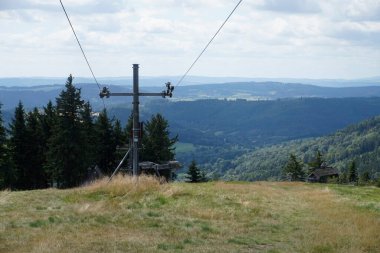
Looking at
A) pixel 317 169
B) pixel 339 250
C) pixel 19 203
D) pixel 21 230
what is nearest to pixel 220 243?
pixel 339 250

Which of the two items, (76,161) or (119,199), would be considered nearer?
(119,199)

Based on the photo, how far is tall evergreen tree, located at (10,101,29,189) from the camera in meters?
54.4

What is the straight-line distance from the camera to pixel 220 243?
11656 mm

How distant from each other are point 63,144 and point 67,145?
1.40 feet

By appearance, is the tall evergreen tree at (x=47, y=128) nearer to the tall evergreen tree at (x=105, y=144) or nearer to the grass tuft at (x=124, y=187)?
the tall evergreen tree at (x=105, y=144)

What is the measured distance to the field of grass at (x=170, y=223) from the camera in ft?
36.4

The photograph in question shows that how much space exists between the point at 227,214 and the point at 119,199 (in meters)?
4.79

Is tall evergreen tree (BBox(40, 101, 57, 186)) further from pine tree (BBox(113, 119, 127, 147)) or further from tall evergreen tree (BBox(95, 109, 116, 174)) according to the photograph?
pine tree (BBox(113, 119, 127, 147))

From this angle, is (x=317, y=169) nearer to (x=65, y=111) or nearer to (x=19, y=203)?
(x=65, y=111)

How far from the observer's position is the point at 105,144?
6316 cm

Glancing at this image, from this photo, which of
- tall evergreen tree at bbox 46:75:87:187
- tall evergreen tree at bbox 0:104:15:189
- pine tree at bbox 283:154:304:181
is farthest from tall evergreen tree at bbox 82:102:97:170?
pine tree at bbox 283:154:304:181

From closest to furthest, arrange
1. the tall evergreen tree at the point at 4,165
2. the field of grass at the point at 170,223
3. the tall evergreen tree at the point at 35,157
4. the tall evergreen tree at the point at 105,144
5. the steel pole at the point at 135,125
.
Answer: the field of grass at the point at 170,223 → the steel pole at the point at 135,125 → the tall evergreen tree at the point at 4,165 → the tall evergreen tree at the point at 35,157 → the tall evergreen tree at the point at 105,144

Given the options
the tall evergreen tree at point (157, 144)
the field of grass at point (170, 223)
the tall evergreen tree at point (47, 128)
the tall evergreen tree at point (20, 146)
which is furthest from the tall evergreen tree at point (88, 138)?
the field of grass at point (170, 223)

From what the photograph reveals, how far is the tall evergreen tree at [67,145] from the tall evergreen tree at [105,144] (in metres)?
9.64
